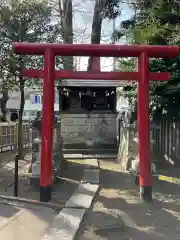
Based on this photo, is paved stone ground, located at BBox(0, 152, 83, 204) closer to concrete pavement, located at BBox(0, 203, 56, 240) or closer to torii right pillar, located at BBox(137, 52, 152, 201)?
concrete pavement, located at BBox(0, 203, 56, 240)

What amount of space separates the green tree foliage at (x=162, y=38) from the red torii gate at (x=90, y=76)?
2.26 meters

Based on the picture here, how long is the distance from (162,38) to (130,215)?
18.5 ft

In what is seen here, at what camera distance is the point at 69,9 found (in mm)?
20250

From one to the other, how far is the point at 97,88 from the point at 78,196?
8.51 metres

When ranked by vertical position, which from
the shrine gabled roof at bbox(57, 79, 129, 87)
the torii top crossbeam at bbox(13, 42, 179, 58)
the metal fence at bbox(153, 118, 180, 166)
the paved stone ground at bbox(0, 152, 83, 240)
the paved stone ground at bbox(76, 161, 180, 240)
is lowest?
the paved stone ground at bbox(76, 161, 180, 240)

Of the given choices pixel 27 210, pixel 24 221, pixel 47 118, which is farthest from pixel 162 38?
pixel 24 221

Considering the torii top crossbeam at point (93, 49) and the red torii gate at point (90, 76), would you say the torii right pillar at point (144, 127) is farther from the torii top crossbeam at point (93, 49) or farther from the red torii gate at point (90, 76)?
the torii top crossbeam at point (93, 49)

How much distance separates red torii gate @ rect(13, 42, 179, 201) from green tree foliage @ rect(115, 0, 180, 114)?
7.42ft

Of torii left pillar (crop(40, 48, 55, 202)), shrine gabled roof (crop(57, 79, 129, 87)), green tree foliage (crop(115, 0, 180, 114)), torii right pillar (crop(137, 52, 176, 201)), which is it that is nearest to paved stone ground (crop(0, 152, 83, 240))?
torii left pillar (crop(40, 48, 55, 202))

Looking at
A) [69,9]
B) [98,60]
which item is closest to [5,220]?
[98,60]

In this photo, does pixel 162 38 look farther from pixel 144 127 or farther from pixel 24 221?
pixel 24 221

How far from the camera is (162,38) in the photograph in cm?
1084

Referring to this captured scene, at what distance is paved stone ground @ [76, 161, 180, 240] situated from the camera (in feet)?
19.7

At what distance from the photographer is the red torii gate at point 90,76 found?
26.0ft
